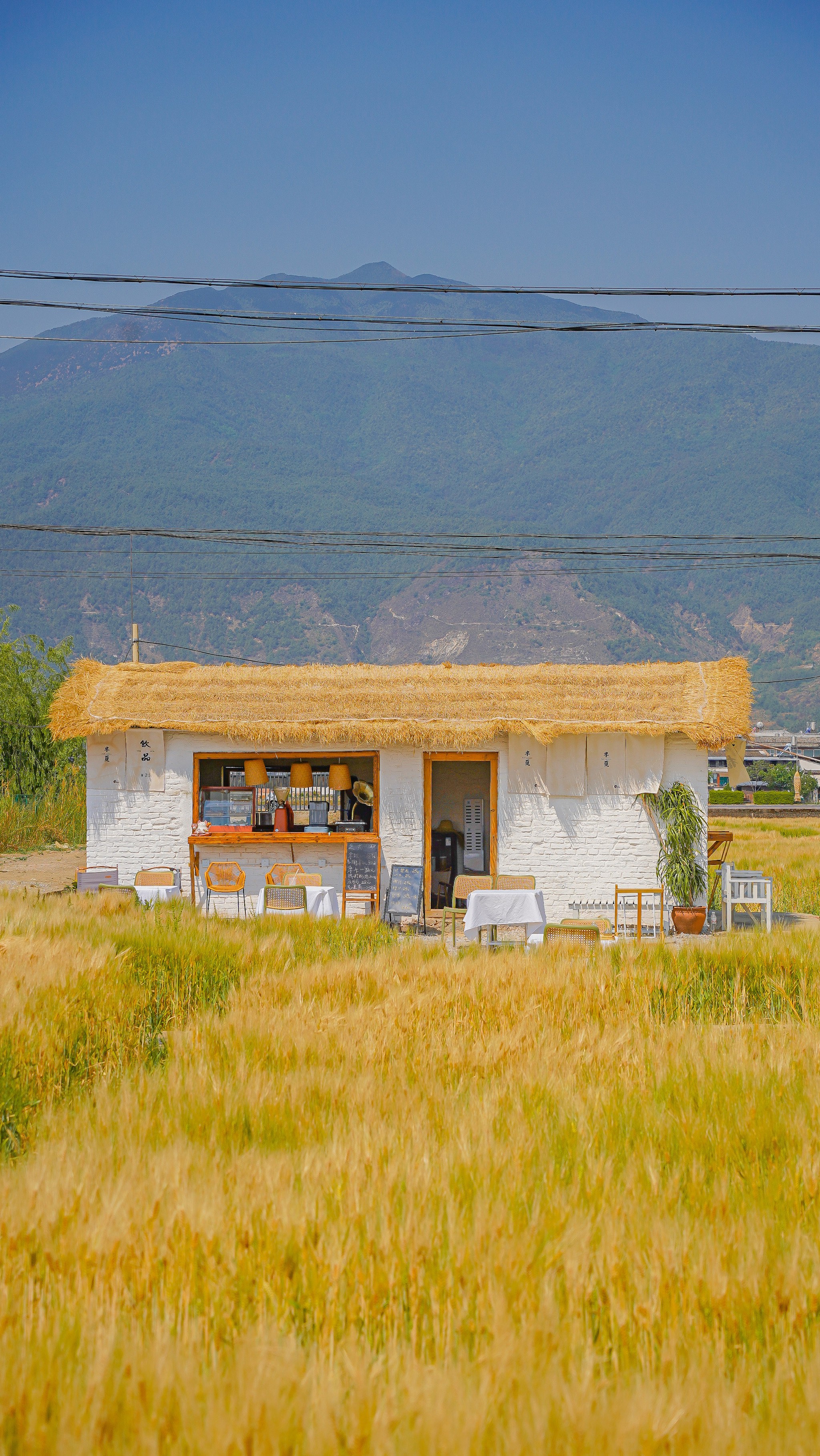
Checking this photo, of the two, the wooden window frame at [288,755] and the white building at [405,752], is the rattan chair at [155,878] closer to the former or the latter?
the white building at [405,752]

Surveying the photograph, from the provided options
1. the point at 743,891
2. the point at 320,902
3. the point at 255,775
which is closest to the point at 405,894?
the point at 320,902

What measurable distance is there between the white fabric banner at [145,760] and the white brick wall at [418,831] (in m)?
0.07

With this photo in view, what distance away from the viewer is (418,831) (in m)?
13.5

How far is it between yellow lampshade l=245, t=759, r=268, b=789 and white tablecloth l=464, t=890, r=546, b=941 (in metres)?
3.56

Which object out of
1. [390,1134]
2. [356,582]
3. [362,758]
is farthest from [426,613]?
[390,1134]

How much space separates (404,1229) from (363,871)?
10047 millimetres

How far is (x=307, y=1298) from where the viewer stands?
9.98 feet

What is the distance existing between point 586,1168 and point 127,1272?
151 cm

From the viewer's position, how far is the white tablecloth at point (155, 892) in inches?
489

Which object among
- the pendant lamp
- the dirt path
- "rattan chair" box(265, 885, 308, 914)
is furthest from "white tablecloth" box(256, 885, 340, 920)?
the dirt path

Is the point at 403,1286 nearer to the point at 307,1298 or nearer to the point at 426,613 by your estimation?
the point at 307,1298

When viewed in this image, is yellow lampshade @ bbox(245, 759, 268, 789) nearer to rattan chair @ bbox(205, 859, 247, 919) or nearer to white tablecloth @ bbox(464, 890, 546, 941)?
rattan chair @ bbox(205, 859, 247, 919)

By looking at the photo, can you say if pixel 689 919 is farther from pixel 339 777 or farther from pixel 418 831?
pixel 339 777

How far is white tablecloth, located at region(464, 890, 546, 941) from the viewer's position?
1133cm
